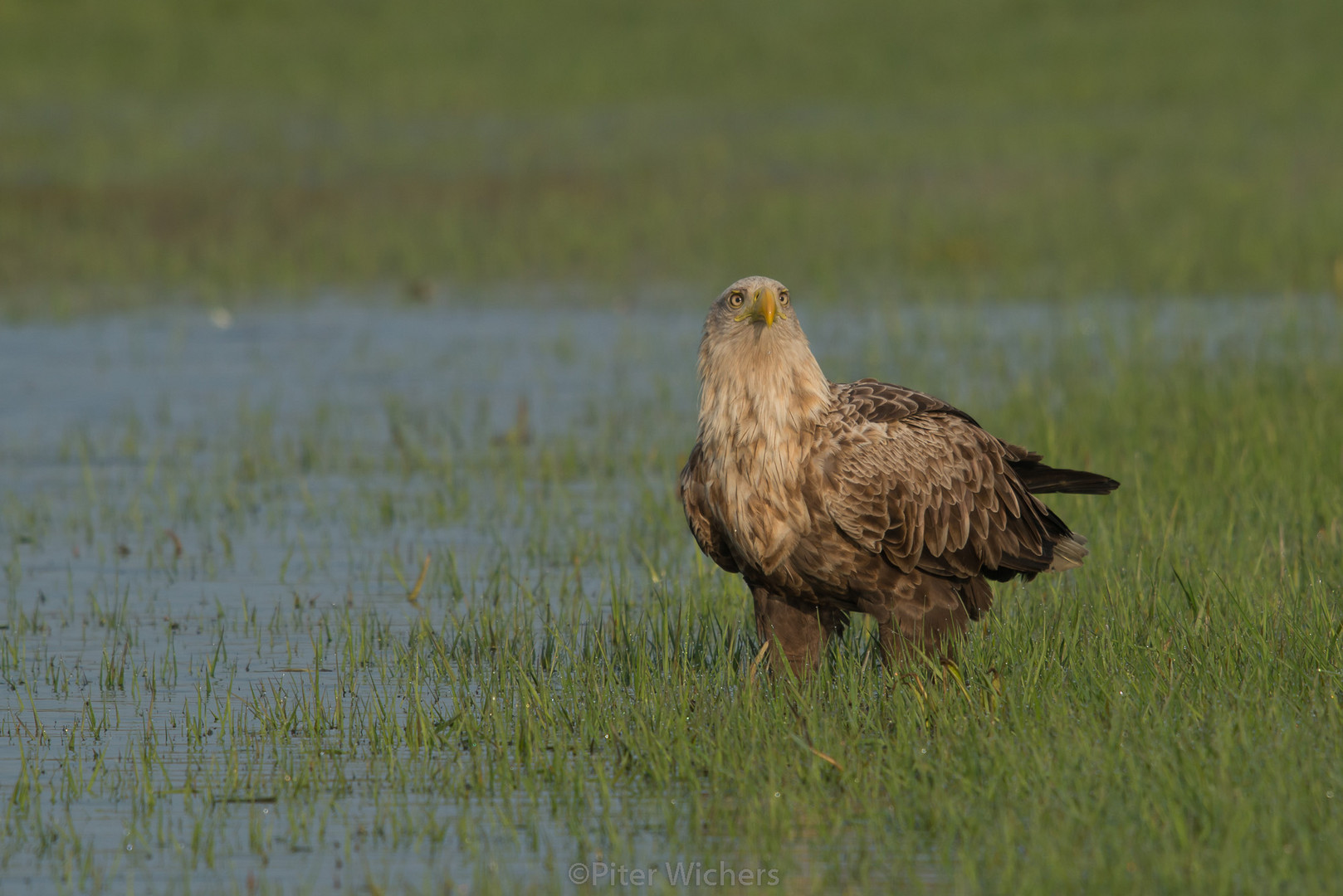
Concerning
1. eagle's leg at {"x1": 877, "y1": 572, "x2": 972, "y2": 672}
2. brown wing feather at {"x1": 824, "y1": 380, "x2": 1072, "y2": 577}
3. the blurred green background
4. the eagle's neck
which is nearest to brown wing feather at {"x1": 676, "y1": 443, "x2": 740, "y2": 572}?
the eagle's neck

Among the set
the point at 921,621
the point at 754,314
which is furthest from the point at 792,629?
the point at 754,314

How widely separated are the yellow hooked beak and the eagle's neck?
0.06 metres

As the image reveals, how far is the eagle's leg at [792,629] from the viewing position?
6566mm

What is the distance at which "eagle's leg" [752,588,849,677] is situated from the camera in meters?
A: 6.57

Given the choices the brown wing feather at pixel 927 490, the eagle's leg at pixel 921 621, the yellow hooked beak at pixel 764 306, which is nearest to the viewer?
the yellow hooked beak at pixel 764 306

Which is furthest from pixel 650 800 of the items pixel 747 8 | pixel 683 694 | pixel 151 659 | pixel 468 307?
pixel 747 8

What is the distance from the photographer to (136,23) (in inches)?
1617

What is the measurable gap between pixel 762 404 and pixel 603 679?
52.1 inches

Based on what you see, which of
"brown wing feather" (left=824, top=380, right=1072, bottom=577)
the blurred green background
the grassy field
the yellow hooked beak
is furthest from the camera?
the blurred green background

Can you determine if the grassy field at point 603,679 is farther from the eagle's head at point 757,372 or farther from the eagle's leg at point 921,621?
the eagle's head at point 757,372

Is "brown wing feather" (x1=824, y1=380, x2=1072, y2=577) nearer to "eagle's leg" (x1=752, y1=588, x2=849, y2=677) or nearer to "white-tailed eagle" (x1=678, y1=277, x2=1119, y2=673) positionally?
"white-tailed eagle" (x1=678, y1=277, x2=1119, y2=673)

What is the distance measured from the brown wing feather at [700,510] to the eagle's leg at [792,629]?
24cm

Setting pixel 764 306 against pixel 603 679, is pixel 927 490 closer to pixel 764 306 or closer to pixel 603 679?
pixel 764 306

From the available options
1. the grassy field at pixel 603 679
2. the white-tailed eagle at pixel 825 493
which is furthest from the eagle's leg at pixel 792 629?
the grassy field at pixel 603 679
